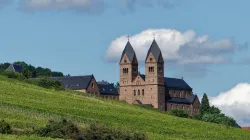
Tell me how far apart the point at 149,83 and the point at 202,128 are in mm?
103955

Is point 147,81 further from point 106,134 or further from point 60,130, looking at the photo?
point 106,134

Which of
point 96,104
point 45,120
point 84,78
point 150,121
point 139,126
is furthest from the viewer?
point 84,78

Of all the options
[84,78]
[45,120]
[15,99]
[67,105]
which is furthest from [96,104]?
[84,78]

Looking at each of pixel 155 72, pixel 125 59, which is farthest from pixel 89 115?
pixel 125 59

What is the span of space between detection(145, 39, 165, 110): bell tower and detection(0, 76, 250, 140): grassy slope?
305ft

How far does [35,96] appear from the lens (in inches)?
3492

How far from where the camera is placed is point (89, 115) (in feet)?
264

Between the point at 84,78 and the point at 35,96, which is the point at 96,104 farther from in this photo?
the point at 84,78

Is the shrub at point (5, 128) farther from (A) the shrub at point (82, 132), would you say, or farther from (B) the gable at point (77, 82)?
(B) the gable at point (77, 82)

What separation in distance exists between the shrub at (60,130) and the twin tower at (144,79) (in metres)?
134

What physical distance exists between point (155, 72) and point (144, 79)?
3.33 meters

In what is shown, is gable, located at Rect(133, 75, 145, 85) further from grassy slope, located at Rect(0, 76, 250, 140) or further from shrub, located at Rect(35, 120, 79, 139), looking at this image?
shrub, located at Rect(35, 120, 79, 139)

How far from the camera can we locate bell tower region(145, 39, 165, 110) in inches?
7564

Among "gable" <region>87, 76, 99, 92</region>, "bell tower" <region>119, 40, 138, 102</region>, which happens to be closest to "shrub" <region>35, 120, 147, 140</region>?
"gable" <region>87, 76, 99, 92</region>
